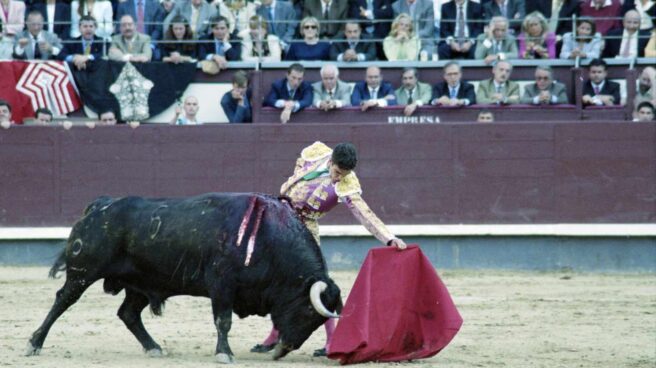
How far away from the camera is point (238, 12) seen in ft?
42.1

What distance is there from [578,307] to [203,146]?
3897 mm

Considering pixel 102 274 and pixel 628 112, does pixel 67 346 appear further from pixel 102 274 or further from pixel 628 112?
pixel 628 112

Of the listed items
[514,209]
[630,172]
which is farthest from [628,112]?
[514,209]

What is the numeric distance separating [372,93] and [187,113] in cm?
162

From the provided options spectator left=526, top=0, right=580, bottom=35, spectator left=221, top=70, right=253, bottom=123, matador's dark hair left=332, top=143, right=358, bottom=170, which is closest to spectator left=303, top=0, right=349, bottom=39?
spectator left=221, top=70, right=253, bottom=123

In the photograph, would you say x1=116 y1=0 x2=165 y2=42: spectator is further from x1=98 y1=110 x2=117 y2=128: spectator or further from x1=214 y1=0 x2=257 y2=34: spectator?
x1=98 y1=110 x2=117 y2=128: spectator

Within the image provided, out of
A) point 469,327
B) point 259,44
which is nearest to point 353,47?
point 259,44

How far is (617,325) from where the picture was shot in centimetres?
898

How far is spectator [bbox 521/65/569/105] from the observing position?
12391mm

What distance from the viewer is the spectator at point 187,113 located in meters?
12.1

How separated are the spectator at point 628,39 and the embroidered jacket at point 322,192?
5.86 metres

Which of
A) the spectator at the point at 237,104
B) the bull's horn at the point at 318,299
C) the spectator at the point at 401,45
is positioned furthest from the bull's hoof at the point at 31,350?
the spectator at the point at 401,45

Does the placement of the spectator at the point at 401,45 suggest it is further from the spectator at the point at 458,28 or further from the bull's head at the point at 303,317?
the bull's head at the point at 303,317

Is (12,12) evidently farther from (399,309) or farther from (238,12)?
(399,309)
